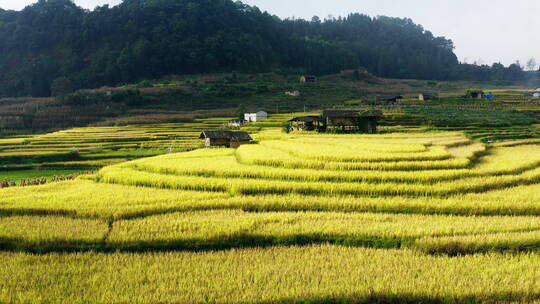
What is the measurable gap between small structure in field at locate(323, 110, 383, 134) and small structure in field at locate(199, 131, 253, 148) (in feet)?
29.2

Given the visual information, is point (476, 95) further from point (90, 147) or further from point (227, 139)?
point (90, 147)

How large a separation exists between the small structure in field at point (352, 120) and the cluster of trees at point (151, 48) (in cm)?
6187

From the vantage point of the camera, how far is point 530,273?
7.55 metres

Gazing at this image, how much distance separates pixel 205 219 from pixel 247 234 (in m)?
1.62

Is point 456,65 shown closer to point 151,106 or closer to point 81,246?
point 151,106

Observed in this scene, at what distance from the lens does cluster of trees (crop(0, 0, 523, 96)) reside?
8531cm

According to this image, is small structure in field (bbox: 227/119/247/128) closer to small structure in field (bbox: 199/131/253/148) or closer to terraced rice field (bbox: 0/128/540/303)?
small structure in field (bbox: 199/131/253/148)

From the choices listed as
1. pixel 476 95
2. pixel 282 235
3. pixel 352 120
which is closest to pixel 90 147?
pixel 352 120

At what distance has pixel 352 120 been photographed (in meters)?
35.8

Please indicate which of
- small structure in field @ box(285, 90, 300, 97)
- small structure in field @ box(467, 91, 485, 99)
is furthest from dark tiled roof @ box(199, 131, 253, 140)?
small structure in field @ box(467, 91, 485, 99)

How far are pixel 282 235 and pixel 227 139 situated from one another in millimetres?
22004

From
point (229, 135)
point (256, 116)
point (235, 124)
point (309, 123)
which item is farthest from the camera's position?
point (256, 116)

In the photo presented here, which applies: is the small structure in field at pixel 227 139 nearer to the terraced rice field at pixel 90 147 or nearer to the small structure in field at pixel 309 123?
the terraced rice field at pixel 90 147

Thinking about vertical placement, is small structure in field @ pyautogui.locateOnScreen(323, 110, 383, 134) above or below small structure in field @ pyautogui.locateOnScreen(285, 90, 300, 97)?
below
